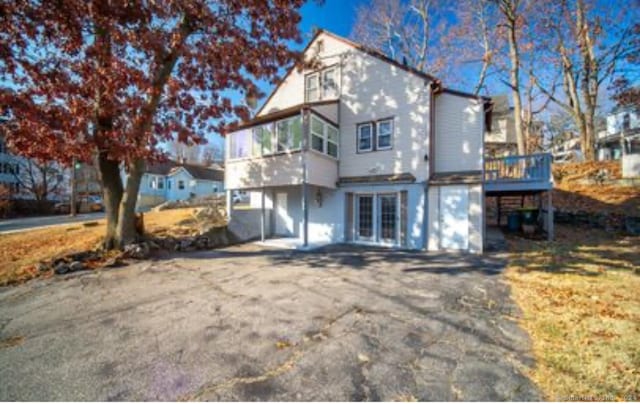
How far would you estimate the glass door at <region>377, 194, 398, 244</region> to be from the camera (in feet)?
35.2

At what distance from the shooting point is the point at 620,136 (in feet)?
81.5

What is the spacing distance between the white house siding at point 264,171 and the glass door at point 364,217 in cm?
308

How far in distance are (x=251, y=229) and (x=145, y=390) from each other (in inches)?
407

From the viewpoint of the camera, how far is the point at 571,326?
12.5 ft

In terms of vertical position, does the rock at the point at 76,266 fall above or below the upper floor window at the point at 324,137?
below

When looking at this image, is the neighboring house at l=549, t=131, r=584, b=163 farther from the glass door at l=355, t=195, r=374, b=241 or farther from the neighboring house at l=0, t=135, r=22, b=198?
the neighboring house at l=0, t=135, r=22, b=198

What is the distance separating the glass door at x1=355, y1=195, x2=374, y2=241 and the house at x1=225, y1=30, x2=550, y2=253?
0.04 meters

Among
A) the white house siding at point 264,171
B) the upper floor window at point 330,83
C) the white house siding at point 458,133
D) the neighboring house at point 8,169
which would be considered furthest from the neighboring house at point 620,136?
the neighboring house at point 8,169

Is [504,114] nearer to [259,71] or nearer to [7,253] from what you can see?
[259,71]

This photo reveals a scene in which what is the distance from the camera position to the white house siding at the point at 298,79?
1277 centimetres

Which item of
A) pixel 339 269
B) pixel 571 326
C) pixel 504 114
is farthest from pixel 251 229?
pixel 504 114

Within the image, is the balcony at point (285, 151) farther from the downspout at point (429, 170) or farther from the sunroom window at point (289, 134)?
the downspout at point (429, 170)

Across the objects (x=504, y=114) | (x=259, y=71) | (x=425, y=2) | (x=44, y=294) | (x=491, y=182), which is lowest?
(x=44, y=294)

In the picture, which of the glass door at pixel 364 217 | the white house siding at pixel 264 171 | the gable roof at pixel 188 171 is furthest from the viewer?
the gable roof at pixel 188 171
